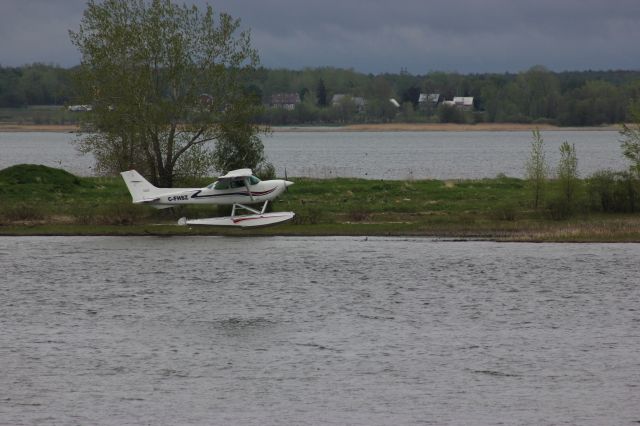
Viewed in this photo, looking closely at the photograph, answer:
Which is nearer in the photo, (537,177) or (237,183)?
(237,183)

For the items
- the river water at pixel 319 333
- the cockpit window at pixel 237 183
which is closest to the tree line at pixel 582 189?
the river water at pixel 319 333

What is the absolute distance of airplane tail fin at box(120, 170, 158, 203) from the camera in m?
35.2

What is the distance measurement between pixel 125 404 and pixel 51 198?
28.0 m

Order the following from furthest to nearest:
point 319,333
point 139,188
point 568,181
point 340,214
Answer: point 340,214 < point 568,181 < point 139,188 < point 319,333

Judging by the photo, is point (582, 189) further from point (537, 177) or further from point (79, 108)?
point (79, 108)

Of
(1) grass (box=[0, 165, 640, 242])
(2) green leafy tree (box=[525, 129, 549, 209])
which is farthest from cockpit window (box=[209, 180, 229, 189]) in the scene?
(2) green leafy tree (box=[525, 129, 549, 209])

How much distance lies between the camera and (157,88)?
3816 cm

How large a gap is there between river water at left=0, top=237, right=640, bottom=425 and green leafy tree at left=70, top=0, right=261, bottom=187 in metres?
4.93

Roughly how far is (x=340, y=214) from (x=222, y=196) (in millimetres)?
5142

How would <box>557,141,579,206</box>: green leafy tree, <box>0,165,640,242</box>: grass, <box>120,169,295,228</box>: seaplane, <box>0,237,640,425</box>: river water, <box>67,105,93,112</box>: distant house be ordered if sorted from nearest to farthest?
<box>0,237,640,425</box>: river water
<box>0,165,640,242</box>: grass
<box>120,169,295,228</box>: seaplane
<box>557,141,579,206</box>: green leafy tree
<box>67,105,93,112</box>: distant house

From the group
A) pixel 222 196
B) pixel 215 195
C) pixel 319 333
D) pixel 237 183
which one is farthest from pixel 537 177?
pixel 319 333

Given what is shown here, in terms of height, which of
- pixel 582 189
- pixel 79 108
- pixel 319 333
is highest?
pixel 79 108

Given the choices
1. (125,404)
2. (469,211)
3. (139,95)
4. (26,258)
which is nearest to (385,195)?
(469,211)

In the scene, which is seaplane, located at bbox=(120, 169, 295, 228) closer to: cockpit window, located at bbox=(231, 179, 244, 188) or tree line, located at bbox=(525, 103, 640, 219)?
cockpit window, located at bbox=(231, 179, 244, 188)
